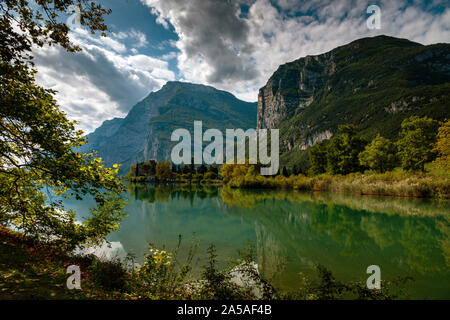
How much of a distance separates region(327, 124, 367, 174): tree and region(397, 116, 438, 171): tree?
9746mm

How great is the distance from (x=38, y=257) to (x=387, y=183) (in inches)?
1590

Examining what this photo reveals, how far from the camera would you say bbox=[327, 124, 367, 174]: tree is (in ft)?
153

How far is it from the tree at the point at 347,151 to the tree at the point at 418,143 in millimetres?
9746

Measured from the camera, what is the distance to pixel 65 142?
5.74 m

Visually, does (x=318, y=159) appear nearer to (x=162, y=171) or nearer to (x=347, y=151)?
(x=347, y=151)

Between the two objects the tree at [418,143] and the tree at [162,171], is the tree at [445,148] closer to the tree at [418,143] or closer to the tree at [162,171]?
the tree at [418,143]

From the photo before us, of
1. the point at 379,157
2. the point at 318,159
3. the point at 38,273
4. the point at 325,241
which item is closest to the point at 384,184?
the point at 379,157

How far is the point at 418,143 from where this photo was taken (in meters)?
35.7

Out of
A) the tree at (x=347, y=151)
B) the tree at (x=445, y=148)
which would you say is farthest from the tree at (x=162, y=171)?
the tree at (x=445, y=148)

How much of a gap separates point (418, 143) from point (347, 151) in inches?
504

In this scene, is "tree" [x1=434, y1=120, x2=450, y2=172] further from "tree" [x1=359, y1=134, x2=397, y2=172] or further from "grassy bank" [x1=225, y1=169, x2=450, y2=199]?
"tree" [x1=359, y1=134, x2=397, y2=172]

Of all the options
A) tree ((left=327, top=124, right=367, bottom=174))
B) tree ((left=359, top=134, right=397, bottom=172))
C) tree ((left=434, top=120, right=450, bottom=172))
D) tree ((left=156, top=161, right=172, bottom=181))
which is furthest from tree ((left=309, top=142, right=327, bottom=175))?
tree ((left=156, top=161, right=172, bottom=181))
